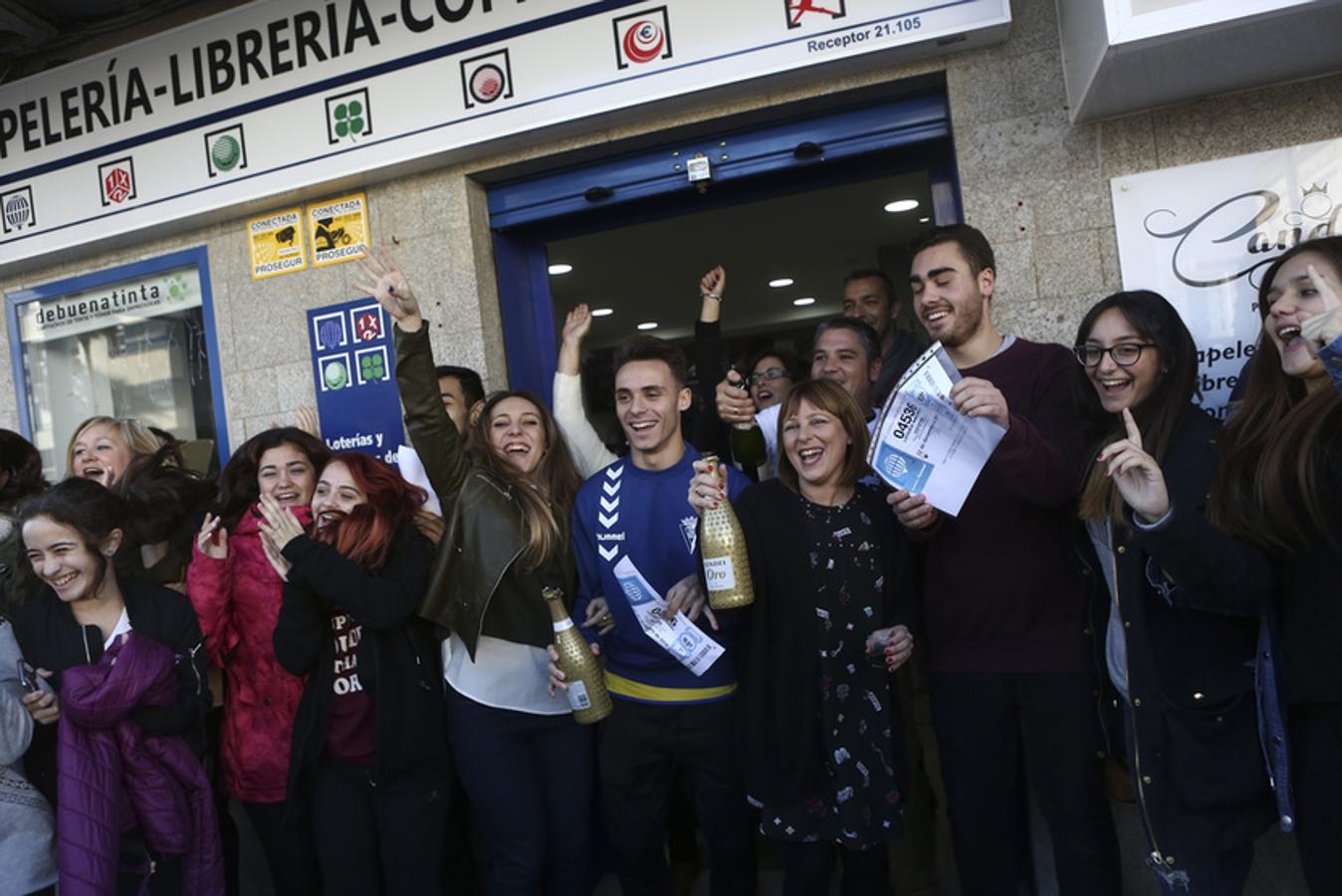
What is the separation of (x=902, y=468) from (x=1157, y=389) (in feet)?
2.26

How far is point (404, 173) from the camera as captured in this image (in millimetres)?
4230

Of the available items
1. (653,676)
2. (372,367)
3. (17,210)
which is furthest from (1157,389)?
(17,210)

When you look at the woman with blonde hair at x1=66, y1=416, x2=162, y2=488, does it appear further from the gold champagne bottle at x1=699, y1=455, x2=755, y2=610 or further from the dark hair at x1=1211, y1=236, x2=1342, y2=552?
the dark hair at x1=1211, y1=236, x2=1342, y2=552

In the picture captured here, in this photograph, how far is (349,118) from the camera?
13.7 ft

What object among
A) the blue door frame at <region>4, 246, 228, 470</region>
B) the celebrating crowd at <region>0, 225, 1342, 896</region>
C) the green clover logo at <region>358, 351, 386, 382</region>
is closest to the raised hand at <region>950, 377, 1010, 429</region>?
the celebrating crowd at <region>0, 225, 1342, 896</region>

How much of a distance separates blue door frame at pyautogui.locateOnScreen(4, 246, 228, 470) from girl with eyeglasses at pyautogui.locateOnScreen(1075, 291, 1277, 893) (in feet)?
13.1

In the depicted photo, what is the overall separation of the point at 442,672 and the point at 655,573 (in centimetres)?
88

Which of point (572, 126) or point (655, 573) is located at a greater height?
point (572, 126)

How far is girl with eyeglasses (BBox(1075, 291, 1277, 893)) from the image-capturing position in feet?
6.77

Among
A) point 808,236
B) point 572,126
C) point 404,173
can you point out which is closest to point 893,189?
point 808,236

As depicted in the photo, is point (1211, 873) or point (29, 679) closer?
point (1211, 873)

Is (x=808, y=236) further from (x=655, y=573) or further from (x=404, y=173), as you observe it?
(x=655, y=573)

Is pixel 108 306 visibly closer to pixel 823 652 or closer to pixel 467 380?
pixel 467 380

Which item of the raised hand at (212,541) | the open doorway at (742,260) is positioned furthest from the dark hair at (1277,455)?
the raised hand at (212,541)
